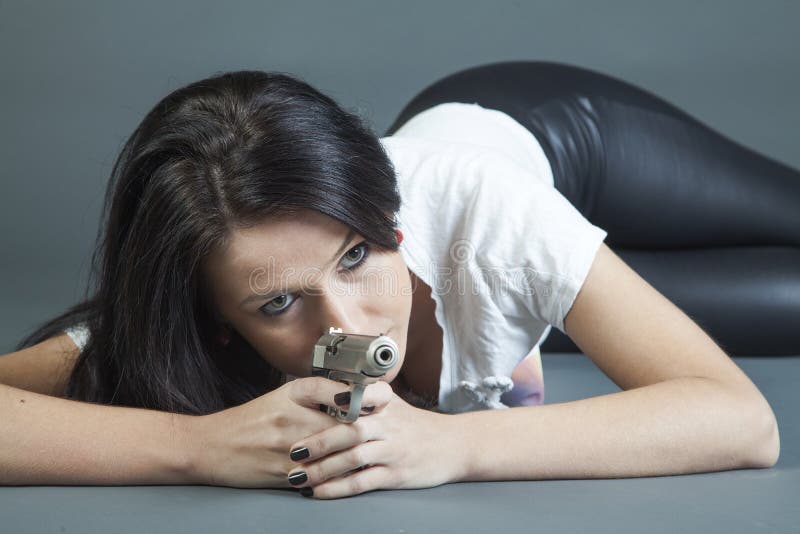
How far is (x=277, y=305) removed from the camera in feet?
5.49

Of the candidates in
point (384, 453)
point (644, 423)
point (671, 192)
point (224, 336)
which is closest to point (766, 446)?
point (644, 423)

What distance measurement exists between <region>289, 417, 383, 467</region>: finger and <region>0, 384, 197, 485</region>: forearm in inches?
9.1

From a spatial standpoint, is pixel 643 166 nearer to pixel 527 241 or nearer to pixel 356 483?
pixel 527 241

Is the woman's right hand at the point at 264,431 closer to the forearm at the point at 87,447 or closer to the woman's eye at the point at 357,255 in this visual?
the forearm at the point at 87,447

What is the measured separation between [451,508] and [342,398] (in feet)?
0.81

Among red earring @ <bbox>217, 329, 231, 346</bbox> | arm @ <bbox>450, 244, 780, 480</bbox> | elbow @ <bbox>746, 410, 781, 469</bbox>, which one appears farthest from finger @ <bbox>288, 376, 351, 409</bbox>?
elbow @ <bbox>746, 410, 781, 469</bbox>

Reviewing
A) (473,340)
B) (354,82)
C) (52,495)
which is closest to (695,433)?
(473,340)

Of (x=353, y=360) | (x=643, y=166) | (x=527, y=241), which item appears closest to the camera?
(x=353, y=360)

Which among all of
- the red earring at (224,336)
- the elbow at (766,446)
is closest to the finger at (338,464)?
the red earring at (224,336)

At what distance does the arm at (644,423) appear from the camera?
5.32ft

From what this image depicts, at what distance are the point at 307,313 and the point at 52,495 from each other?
0.51 m

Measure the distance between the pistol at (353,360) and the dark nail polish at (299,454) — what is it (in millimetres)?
67

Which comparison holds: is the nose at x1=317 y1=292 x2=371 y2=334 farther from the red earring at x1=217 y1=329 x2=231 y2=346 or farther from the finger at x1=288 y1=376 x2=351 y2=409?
the red earring at x1=217 y1=329 x2=231 y2=346

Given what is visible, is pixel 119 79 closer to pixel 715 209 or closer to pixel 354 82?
pixel 354 82
